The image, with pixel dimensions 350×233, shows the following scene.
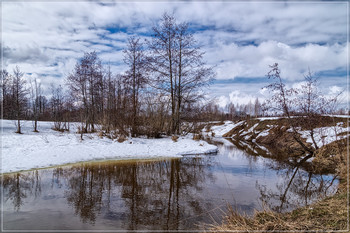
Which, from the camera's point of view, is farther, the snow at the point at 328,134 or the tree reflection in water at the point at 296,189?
the snow at the point at 328,134

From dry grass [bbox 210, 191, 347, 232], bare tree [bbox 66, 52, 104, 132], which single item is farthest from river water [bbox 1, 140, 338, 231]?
bare tree [bbox 66, 52, 104, 132]

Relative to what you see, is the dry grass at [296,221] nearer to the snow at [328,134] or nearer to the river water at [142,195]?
the river water at [142,195]

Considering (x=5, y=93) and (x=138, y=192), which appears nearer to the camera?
(x=138, y=192)

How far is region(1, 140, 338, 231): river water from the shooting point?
4188 mm

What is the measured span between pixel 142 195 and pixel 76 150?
20.7ft

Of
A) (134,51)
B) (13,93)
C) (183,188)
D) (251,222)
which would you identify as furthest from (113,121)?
(251,222)

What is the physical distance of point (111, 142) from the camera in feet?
44.2

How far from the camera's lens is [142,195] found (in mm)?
5715

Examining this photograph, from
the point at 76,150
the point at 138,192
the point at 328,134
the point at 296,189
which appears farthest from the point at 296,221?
the point at 76,150

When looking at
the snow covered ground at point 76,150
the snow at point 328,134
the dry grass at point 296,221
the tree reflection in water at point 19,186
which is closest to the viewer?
the dry grass at point 296,221

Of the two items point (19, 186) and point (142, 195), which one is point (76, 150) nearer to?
point (19, 186)

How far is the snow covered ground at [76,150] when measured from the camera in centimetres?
830

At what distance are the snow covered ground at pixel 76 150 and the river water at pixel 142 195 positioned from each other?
0.77 meters

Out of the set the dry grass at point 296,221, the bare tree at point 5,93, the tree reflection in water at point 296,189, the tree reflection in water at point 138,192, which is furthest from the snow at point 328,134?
the bare tree at point 5,93
